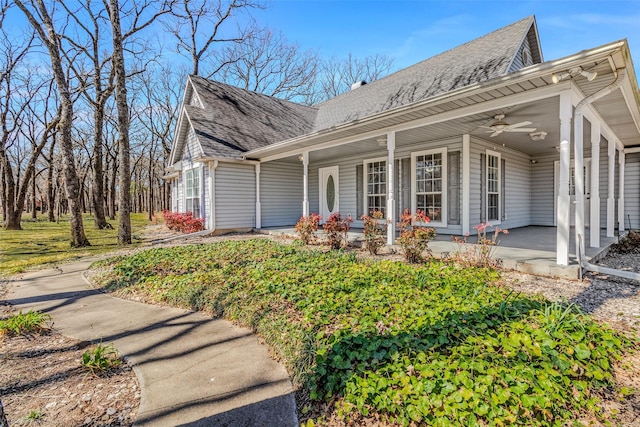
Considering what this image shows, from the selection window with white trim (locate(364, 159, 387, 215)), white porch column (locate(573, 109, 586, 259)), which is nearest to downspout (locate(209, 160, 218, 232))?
window with white trim (locate(364, 159, 387, 215))

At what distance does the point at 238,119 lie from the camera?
1222cm

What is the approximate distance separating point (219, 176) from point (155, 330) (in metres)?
7.53

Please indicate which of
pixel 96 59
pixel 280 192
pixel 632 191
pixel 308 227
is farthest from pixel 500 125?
pixel 96 59

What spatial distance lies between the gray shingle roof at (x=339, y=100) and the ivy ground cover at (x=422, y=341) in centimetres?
551

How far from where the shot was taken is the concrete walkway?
6.85 feet

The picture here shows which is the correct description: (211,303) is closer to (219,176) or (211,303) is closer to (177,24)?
(219,176)

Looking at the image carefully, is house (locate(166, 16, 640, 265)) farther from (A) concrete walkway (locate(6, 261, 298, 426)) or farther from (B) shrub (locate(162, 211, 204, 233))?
(A) concrete walkway (locate(6, 261, 298, 426))

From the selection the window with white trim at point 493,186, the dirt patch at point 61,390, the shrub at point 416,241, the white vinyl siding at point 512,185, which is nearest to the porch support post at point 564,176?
the shrub at point 416,241

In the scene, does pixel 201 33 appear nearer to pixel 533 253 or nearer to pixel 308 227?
pixel 308 227

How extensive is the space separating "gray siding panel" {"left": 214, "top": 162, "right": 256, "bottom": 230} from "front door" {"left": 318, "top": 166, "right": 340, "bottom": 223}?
97.7 inches

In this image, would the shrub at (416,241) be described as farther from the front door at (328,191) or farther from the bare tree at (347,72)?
the bare tree at (347,72)

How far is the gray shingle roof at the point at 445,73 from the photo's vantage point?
7871 millimetres

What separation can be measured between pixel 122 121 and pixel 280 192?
17.7ft

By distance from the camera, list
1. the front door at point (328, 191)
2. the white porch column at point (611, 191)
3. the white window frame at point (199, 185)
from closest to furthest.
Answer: the white porch column at point (611, 191) < the white window frame at point (199, 185) < the front door at point (328, 191)
